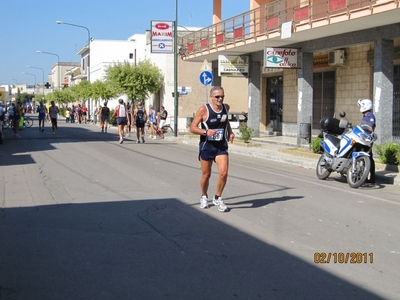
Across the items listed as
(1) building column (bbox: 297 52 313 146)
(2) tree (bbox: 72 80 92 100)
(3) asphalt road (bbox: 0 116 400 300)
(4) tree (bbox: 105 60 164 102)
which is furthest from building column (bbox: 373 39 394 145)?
(2) tree (bbox: 72 80 92 100)

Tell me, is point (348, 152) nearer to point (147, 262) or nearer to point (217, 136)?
point (217, 136)

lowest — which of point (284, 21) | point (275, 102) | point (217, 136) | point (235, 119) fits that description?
point (235, 119)

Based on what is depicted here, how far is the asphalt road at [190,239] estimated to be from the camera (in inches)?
191

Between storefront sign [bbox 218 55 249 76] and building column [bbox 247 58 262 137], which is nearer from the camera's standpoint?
storefront sign [bbox 218 55 249 76]

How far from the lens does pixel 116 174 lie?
40.7 ft

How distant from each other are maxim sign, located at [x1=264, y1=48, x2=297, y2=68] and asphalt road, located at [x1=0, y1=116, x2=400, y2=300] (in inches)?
370

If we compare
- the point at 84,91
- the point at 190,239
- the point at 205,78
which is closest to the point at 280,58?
the point at 205,78

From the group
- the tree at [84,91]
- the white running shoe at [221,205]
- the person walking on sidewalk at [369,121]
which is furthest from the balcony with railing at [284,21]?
the tree at [84,91]

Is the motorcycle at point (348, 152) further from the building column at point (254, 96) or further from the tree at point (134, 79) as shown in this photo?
the tree at point (134, 79)

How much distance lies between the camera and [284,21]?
63.4 ft

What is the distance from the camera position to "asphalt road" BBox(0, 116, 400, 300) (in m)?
4.86

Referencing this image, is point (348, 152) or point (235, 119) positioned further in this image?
point (235, 119)

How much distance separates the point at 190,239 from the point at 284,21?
14.5 meters

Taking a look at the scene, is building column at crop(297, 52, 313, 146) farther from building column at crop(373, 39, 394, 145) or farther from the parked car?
the parked car
